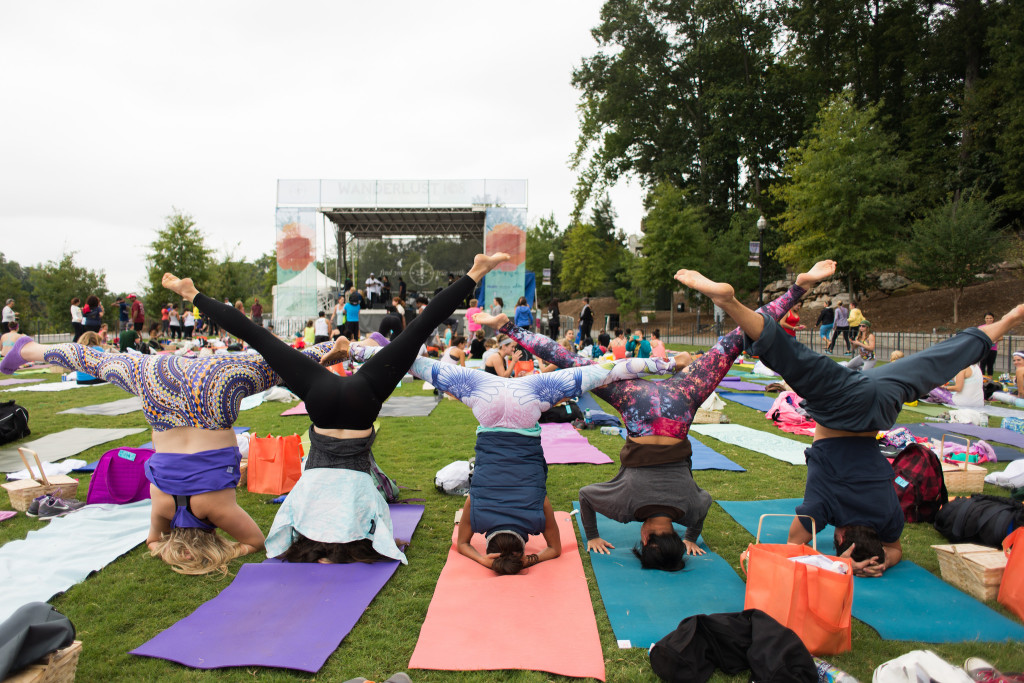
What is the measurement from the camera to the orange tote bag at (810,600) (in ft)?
8.03

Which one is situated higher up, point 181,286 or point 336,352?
point 181,286

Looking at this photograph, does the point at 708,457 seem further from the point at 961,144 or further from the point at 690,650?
the point at 961,144

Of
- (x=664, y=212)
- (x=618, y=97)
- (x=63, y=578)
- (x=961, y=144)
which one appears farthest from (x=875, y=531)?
(x=618, y=97)

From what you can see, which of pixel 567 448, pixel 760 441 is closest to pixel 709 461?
pixel 760 441

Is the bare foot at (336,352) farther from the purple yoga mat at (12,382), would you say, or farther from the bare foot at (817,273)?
the purple yoga mat at (12,382)

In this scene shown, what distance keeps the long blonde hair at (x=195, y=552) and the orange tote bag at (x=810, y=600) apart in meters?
2.96

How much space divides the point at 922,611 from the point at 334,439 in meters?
3.27

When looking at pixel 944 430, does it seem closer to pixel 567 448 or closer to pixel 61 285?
pixel 567 448

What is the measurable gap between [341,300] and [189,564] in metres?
13.4

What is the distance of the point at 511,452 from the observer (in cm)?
341

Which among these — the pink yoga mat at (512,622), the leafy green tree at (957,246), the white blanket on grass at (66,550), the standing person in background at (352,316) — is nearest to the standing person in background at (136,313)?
the standing person in background at (352,316)

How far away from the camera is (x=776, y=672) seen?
7.27ft

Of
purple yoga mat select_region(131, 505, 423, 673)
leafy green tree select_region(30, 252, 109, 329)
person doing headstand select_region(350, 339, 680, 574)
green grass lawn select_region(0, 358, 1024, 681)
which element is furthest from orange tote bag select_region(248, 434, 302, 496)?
leafy green tree select_region(30, 252, 109, 329)

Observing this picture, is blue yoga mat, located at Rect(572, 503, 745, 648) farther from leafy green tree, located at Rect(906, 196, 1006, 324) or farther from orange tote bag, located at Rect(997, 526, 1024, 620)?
leafy green tree, located at Rect(906, 196, 1006, 324)
